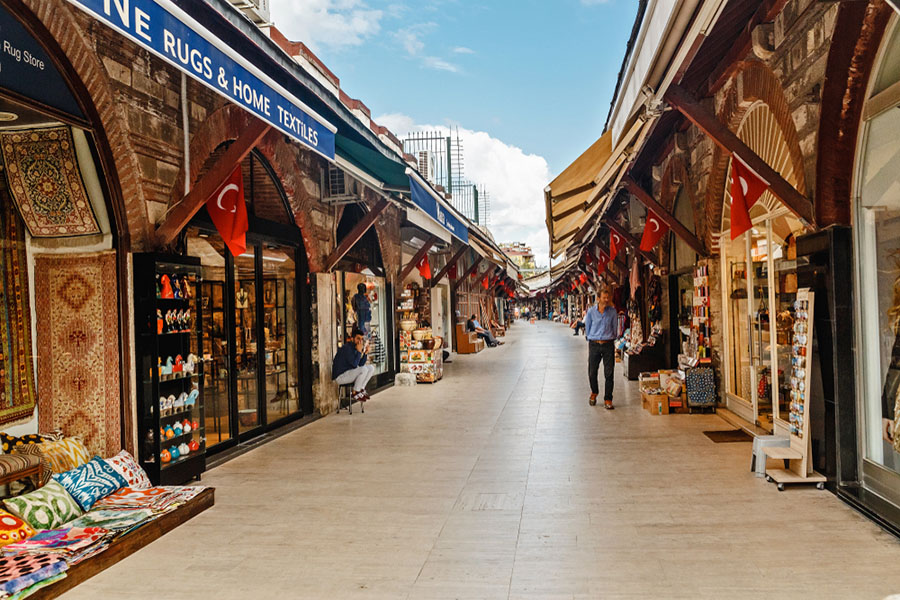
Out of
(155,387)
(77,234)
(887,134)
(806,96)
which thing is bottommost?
(155,387)

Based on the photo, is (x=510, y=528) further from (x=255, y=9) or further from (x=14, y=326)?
(x=255, y=9)

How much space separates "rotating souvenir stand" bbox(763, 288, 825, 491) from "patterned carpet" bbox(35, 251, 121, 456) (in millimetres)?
4780

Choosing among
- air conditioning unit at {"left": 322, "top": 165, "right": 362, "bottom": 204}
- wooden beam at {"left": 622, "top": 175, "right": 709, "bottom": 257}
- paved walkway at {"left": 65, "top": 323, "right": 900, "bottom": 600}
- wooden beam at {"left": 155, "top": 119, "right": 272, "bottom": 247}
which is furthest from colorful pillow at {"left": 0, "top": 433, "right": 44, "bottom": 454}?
wooden beam at {"left": 622, "top": 175, "right": 709, "bottom": 257}

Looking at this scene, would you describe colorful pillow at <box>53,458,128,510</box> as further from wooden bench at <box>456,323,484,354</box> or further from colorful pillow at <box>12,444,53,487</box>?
wooden bench at <box>456,323,484,354</box>

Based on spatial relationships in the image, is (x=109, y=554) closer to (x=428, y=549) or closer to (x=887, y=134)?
(x=428, y=549)

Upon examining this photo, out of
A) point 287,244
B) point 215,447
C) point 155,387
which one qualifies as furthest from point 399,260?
point 155,387

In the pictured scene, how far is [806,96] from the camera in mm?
4625

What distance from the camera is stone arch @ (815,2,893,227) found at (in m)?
3.77

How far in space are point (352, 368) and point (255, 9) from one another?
444 centimetres

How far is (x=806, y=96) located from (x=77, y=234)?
209 inches

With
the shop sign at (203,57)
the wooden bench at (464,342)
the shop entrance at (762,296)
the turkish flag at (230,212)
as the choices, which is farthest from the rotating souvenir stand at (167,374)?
the wooden bench at (464,342)

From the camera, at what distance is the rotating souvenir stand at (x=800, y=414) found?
4520mm

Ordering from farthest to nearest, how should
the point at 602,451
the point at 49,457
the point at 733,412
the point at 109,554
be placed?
1. the point at 733,412
2. the point at 602,451
3. the point at 49,457
4. the point at 109,554

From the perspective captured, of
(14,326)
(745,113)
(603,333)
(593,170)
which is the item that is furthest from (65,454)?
(745,113)
